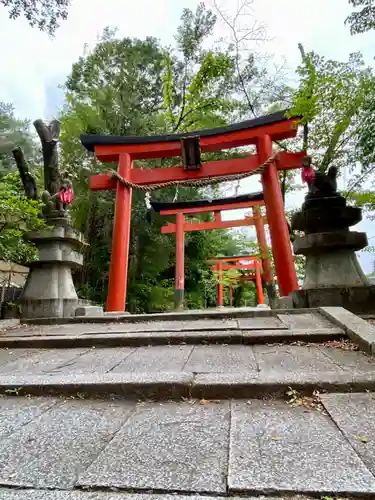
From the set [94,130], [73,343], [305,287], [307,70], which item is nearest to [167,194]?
[94,130]

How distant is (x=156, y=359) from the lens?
2.50 meters

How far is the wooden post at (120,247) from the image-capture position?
6780 millimetres

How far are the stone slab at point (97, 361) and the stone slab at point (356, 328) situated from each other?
1817mm

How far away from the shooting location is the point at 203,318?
4.47 m

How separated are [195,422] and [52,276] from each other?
15.3 feet

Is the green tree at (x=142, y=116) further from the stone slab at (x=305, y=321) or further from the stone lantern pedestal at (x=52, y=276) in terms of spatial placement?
the stone slab at (x=305, y=321)

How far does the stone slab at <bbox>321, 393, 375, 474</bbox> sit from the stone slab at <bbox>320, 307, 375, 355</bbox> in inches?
28.4

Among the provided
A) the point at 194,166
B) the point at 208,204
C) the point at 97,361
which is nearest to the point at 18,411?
the point at 97,361

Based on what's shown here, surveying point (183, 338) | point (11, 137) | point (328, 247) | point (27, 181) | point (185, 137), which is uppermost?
point (11, 137)

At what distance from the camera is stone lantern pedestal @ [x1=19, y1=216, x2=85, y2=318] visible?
5.27 metres

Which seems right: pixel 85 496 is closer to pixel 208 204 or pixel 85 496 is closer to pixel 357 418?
pixel 357 418

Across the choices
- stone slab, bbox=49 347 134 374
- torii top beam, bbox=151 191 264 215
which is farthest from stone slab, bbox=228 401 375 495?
torii top beam, bbox=151 191 264 215

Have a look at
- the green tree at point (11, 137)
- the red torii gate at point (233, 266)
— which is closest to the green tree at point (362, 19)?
the red torii gate at point (233, 266)

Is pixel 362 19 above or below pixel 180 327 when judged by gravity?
above
